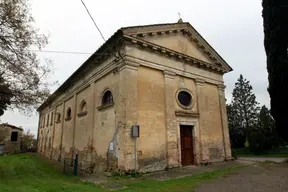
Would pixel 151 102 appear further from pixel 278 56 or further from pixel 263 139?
pixel 263 139

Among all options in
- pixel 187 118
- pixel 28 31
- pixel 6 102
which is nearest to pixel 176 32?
pixel 187 118

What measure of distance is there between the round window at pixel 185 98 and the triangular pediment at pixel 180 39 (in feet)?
8.68

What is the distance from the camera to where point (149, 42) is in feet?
37.4

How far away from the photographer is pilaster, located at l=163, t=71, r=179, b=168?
1095 centimetres

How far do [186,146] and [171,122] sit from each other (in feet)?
6.72

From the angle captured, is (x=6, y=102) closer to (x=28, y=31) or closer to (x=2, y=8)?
(x=28, y=31)

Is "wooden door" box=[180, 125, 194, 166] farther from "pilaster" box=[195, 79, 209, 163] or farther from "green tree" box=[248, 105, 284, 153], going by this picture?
"green tree" box=[248, 105, 284, 153]

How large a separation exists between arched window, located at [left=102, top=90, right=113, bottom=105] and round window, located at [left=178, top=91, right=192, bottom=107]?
13.7 feet

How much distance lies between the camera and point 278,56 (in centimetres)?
789

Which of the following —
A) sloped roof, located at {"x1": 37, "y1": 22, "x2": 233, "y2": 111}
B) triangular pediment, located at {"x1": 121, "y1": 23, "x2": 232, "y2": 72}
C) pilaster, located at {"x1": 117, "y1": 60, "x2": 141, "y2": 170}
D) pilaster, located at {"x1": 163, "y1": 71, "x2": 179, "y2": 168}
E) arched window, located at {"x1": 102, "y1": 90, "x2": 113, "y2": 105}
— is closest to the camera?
pilaster, located at {"x1": 117, "y1": 60, "x2": 141, "y2": 170}

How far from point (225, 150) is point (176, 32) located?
28.3ft

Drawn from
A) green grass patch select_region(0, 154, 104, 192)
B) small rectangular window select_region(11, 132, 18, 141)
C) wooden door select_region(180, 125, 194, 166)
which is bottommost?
green grass patch select_region(0, 154, 104, 192)

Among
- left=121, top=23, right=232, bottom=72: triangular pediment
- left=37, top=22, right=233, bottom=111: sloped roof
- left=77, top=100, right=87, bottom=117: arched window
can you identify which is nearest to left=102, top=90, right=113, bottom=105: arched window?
left=37, top=22, right=233, bottom=111: sloped roof

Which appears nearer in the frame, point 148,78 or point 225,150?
point 148,78
